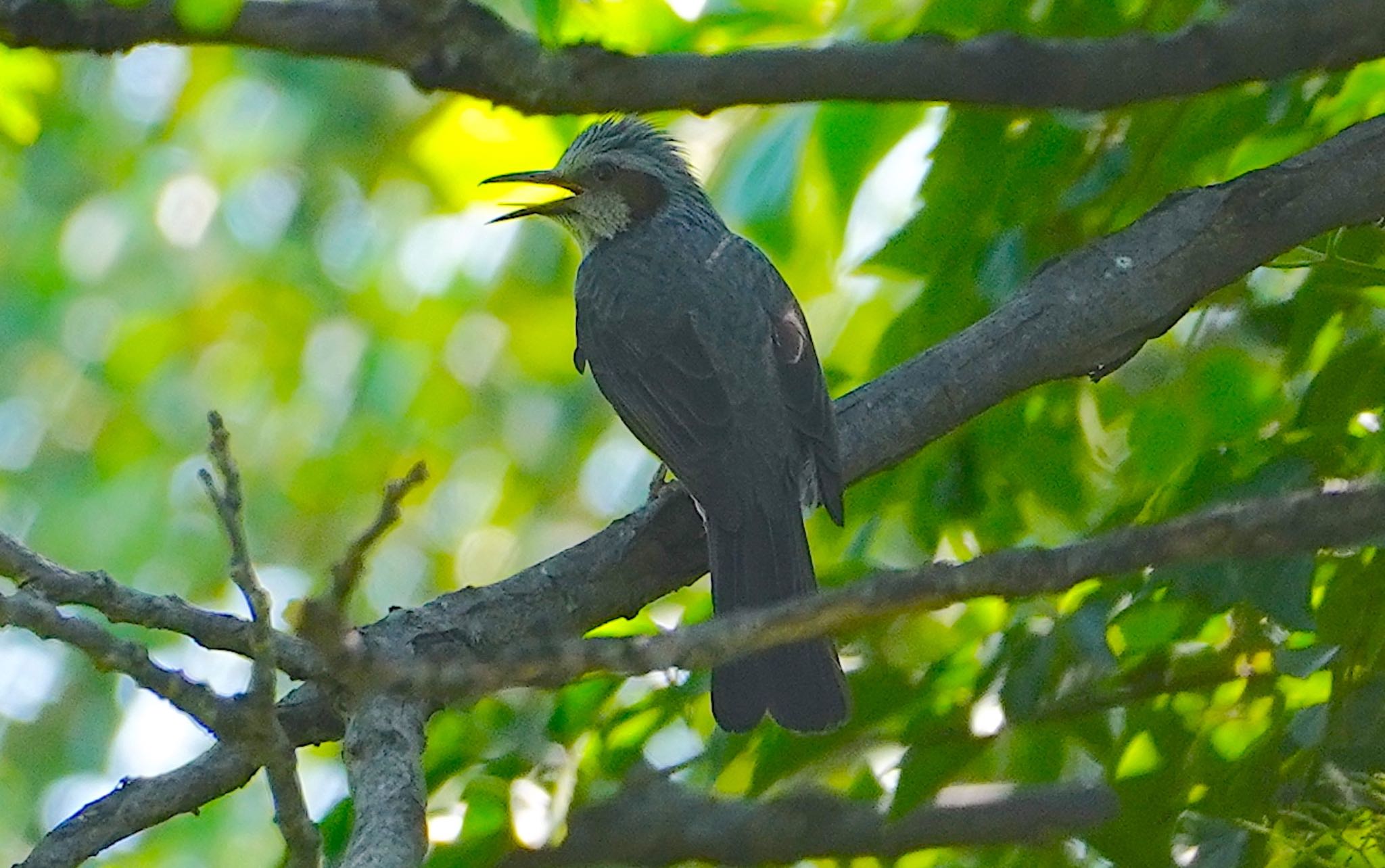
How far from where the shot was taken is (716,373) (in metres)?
4.88

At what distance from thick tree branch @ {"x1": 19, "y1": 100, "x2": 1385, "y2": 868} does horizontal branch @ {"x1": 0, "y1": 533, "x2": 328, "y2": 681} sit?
1026mm

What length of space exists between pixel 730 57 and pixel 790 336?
6.97 feet

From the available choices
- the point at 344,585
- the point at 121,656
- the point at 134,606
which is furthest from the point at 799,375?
the point at 344,585

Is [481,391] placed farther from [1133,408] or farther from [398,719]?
[398,719]

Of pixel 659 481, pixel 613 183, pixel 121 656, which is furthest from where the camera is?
pixel 613 183

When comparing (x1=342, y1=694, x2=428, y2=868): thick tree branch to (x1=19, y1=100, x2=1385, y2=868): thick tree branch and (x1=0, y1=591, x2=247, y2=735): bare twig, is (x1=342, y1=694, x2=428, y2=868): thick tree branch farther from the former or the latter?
(x1=19, y1=100, x2=1385, y2=868): thick tree branch

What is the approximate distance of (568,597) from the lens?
3633mm

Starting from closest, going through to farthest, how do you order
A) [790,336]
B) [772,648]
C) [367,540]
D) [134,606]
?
1. [367,540]
2. [134,606]
3. [772,648]
4. [790,336]

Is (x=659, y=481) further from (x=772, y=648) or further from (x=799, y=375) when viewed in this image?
(x=772, y=648)

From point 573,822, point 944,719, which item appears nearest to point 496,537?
point 944,719

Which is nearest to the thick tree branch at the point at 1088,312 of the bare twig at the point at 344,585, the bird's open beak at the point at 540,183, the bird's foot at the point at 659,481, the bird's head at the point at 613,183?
the bird's foot at the point at 659,481

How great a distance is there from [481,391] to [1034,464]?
15.8 ft

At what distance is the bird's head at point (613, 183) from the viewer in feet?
19.6

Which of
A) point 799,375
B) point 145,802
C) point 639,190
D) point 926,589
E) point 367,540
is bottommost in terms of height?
point 926,589
